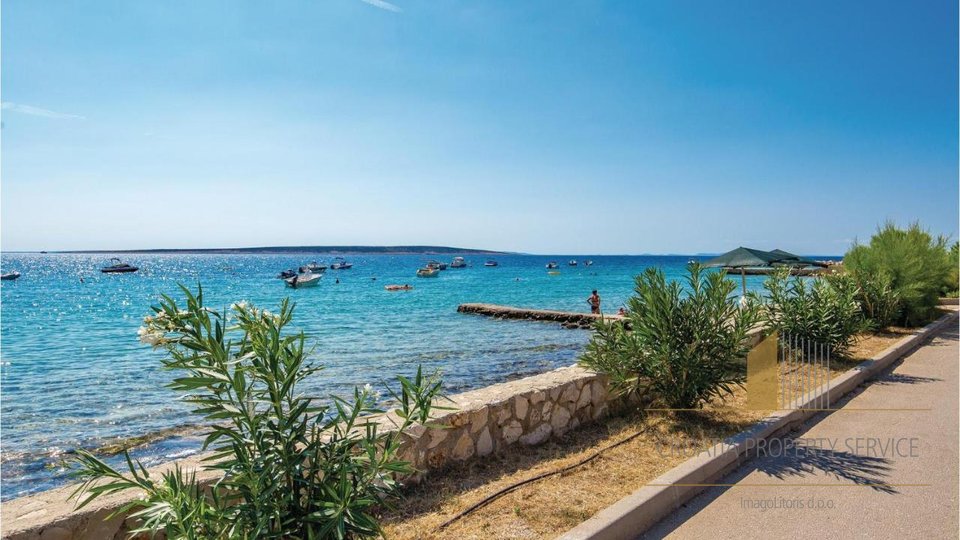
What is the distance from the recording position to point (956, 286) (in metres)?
22.5

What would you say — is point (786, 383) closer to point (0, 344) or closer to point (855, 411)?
point (855, 411)

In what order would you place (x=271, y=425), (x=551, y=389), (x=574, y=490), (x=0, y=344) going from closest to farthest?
(x=271, y=425) < (x=574, y=490) < (x=551, y=389) < (x=0, y=344)

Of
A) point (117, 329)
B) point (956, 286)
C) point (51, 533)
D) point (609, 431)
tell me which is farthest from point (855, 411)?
point (117, 329)

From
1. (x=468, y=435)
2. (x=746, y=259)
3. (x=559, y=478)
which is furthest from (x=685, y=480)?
(x=746, y=259)

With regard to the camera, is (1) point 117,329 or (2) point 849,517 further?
(1) point 117,329

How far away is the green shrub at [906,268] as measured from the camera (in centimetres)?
1344

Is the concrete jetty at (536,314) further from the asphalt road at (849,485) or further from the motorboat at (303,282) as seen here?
the motorboat at (303,282)

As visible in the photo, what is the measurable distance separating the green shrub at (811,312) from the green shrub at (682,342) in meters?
3.69

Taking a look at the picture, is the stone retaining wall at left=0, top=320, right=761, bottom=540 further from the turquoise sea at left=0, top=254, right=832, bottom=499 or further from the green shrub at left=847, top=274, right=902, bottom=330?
the green shrub at left=847, top=274, right=902, bottom=330

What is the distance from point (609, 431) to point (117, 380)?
46.4 feet

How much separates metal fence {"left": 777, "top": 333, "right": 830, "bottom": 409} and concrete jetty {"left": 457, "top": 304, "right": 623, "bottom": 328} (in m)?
15.8

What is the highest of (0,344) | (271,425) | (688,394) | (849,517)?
(271,425)

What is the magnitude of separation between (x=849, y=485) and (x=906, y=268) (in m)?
11.6

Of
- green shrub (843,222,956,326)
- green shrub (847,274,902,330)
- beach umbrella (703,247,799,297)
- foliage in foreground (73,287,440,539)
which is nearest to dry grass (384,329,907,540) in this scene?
foliage in foreground (73,287,440,539)
